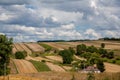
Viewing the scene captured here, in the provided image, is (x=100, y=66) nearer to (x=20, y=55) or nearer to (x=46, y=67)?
(x=46, y=67)

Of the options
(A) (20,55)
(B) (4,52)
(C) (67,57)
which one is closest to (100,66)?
(C) (67,57)

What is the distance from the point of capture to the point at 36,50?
→ 155 m

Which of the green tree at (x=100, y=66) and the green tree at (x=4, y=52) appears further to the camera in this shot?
the green tree at (x=100, y=66)

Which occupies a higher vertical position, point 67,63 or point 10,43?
point 10,43

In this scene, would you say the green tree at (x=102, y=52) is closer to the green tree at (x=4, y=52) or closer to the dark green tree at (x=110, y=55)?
the dark green tree at (x=110, y=55)

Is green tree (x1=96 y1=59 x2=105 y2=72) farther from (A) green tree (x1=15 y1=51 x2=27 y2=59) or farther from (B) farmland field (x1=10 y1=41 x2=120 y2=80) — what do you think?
(A) green tree (x1=15 y1=51 x2=27 y2=59)

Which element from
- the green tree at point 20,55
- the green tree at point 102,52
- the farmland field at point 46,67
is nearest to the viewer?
the farmland field at point 46,67

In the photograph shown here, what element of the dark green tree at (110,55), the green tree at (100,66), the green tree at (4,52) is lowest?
the green tree at (100,66)

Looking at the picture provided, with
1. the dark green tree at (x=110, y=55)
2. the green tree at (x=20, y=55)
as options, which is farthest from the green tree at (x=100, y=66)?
the green tree at (x=20, y=55)

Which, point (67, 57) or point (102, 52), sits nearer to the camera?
point (67, 57)

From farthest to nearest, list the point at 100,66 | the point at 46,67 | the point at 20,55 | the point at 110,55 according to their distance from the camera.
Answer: the point at 20,55 → the point at 110,55 → the point at 100,66 → the point at 46,67

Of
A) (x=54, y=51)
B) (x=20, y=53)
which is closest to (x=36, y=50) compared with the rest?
(x=54, y=51)

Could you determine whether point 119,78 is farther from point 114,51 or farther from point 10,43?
point 114,51

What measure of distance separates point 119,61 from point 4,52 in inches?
2080
